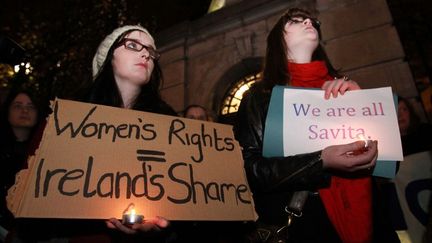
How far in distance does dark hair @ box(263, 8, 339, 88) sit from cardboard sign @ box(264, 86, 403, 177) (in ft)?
0.72

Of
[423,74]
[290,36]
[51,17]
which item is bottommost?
[290,36]

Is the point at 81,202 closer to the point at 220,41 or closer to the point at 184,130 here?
the point at 184,130

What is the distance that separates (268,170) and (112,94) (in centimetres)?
121

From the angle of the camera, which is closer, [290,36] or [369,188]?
[369,188]

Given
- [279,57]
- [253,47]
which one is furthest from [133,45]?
[253,47]

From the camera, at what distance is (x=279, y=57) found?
6.58ft

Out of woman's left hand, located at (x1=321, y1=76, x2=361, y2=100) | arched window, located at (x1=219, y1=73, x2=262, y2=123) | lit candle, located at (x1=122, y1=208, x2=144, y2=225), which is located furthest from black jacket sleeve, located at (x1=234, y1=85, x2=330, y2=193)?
arched window, located at (x1=219, y1=73, x2=262, y2=123)

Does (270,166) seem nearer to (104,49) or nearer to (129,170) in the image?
(129,170)

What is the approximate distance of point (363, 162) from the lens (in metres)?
1.43

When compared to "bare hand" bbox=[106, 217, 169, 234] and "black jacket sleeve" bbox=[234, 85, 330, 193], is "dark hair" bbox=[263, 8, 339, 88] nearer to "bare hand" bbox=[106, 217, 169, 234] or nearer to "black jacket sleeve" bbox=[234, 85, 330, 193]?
"black jacket sleeve" bbox=[234, 85, 330, 193]

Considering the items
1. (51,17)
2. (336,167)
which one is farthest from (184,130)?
(51,17)

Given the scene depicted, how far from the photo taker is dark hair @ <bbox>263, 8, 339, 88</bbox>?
1.91 meters

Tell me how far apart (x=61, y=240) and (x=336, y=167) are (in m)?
1.38

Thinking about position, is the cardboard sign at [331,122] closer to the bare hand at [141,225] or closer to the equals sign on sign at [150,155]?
the equals sign on sign at [150,155]
